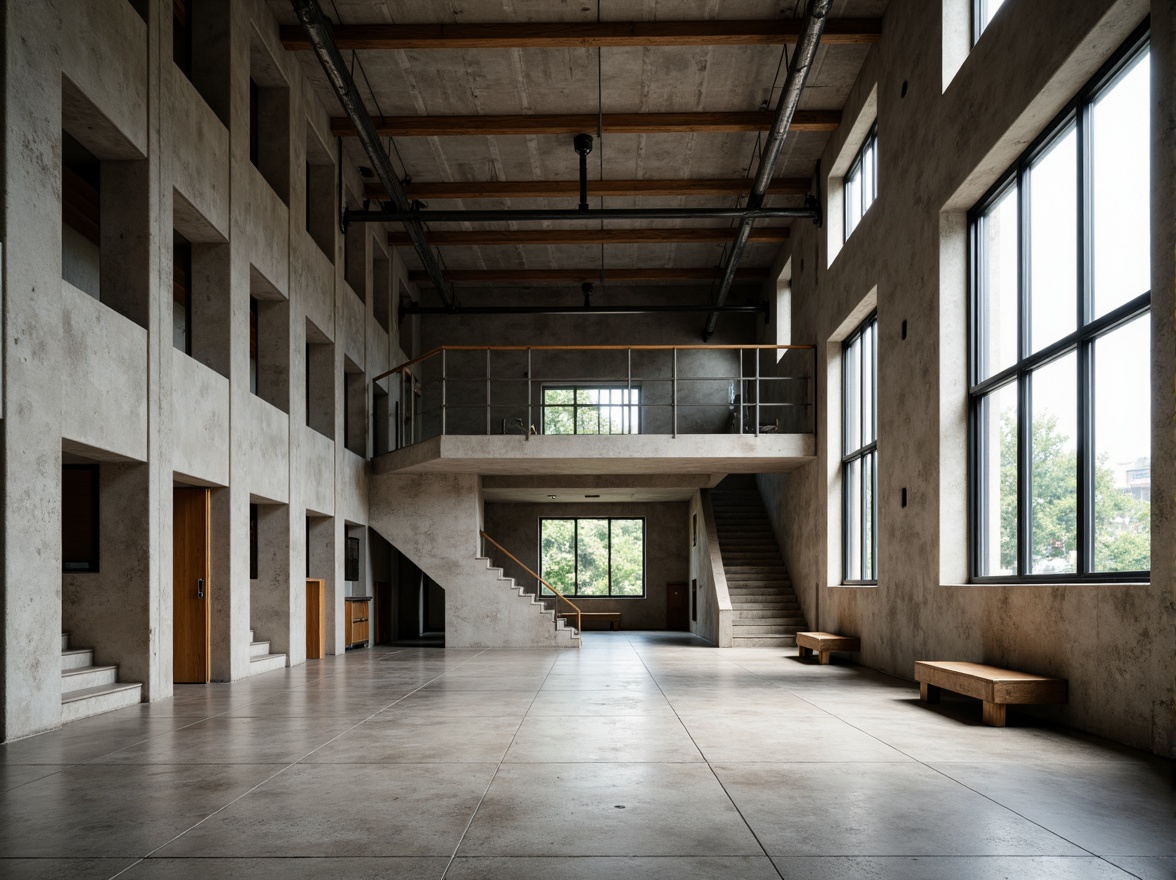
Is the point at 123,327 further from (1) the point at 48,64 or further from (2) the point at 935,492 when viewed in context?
(2) the point at 935,492

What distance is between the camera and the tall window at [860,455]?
1441cm

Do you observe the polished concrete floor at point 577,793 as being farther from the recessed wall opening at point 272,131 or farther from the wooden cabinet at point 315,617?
the recessed wall opening at point 272,131

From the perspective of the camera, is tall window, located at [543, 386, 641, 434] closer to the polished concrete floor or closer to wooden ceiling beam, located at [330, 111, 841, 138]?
wooden ceiling beam, located at [330, 111, 841, 138]

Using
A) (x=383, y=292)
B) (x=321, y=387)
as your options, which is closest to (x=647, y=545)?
(x=383, y=292)

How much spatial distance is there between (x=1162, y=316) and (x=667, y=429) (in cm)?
1837

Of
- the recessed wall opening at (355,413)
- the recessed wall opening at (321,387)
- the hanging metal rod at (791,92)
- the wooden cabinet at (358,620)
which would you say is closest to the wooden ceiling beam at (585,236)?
the hanging metal rod at (791,92)

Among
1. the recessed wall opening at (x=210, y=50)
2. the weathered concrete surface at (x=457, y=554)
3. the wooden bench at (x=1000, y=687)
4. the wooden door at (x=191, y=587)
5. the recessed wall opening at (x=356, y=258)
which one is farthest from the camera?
the weathered concrete surface at (x=457, y=554)

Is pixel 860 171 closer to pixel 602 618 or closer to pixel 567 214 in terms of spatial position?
pixel 567 214

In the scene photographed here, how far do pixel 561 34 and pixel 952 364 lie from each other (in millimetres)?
6330

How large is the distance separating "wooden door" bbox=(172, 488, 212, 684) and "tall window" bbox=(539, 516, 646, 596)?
1514 centimetres

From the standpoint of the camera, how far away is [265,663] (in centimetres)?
1284

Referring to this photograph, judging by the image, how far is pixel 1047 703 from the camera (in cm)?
774

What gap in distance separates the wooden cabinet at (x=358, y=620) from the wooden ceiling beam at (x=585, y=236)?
7455 mm

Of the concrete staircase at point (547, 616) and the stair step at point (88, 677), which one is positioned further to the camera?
the concrete staircase at point (547, 616)
